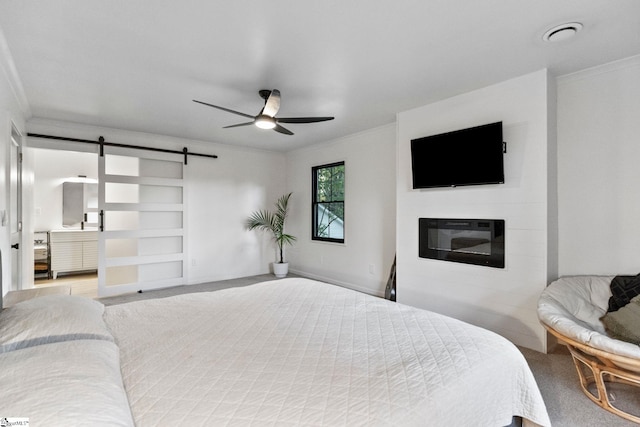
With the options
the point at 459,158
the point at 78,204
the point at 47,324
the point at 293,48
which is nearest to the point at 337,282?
the point at 459,158

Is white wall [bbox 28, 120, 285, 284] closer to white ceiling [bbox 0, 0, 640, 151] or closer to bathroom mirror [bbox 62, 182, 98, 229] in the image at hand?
bathroom mirror [bbox 62, 182, 98, 229]

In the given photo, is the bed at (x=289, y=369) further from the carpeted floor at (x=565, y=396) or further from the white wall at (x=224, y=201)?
the white wall at (x=224, y=201)

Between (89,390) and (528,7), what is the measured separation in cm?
279

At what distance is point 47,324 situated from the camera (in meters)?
1.28

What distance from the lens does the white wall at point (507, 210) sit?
8.89ft

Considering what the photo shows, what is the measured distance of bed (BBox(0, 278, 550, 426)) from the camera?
3.03ft

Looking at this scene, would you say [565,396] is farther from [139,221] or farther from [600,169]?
[139,221]

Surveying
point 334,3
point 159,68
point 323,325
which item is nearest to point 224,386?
point 323,325

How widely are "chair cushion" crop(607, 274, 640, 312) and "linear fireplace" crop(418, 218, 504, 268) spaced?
0.78 metres

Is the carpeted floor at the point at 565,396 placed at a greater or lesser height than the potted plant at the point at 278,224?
lesser

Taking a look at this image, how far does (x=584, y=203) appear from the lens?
275cm

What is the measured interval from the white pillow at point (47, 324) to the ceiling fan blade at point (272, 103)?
2.06 metres

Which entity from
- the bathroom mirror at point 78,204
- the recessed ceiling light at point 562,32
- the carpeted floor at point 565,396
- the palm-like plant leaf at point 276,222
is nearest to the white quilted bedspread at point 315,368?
the carpeted floor at point 565,396

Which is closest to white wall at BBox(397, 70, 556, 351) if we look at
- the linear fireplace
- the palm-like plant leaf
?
the linear fireplace
